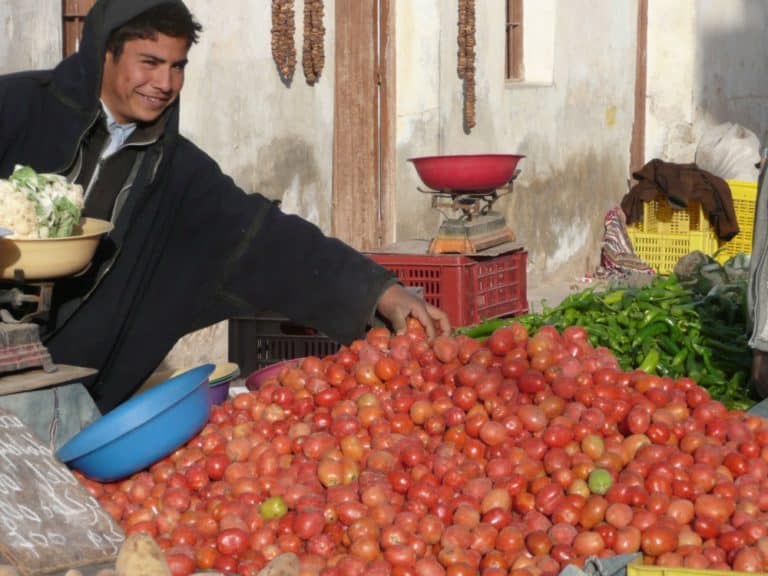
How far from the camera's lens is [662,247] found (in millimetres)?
12422

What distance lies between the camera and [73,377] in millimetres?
3324

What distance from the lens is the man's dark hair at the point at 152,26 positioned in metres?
3.70

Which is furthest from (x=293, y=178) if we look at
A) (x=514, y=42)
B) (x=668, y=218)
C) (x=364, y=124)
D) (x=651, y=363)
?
(x=668, y=218)

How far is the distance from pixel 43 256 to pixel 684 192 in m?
9.42

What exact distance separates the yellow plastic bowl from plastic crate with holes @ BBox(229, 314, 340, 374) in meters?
2.13

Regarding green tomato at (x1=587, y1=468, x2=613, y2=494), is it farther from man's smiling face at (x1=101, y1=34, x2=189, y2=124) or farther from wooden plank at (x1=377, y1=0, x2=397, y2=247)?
wooden plank at (x1=377, y1=0, x2=397, y2=247)

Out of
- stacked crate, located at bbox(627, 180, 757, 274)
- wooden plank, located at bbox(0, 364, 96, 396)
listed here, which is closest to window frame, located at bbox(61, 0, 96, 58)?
wooden plank, located at bbox(0, 364, 96, 396)

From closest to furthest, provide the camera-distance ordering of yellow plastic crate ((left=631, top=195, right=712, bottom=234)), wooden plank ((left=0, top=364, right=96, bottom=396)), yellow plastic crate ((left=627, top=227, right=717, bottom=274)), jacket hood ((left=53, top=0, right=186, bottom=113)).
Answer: wooden plank ((left=0, top=364, right=96, bottom=396)) < jacket hood ((left=53, top=0, right=186, bottom=113)) < yellow plastic crate ((left=631, top=195, right=712, bottom=234)) < yellow plastic crate ((left=627, top=227, right=717, bottom=274))

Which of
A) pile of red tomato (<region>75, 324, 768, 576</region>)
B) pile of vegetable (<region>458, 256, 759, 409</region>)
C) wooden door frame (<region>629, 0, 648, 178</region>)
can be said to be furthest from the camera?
wooden door frame (<region>629, 0, 648, 178</region>)

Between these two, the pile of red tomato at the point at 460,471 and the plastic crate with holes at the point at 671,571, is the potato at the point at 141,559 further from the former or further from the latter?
the plastic crate with holes at the point at 671,571

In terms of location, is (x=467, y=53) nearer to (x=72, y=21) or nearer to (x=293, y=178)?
(x=293, y=178)

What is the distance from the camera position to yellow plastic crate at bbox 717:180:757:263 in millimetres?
11891

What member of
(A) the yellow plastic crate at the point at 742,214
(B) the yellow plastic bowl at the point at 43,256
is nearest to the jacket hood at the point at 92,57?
(B) the yellow plastic bowl at the point at 43,256

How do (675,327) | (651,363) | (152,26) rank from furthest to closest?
1. (675,327)
2. (651,363)
3. (152,26)
